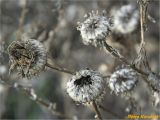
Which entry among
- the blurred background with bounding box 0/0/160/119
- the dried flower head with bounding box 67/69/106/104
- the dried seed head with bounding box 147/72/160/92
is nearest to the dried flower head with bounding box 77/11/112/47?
the dried flower head with bounding box 67/69/106/104

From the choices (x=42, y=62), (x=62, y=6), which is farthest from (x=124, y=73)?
(x=62, y=6)

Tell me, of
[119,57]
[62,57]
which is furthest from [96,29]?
[62,57]

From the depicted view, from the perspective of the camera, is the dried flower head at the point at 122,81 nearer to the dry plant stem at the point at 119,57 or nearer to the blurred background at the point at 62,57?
the dry plant stem at the point at 119,57

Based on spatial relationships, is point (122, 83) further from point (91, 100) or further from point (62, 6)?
Answer: point (62, 6)

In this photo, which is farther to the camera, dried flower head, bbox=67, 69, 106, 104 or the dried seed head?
the dried seed head

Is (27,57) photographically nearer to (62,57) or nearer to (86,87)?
(86,87)

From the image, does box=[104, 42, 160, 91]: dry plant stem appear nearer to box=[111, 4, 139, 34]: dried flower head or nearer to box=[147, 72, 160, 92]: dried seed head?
box=[147, 72, 160, 92]: dried seed head
